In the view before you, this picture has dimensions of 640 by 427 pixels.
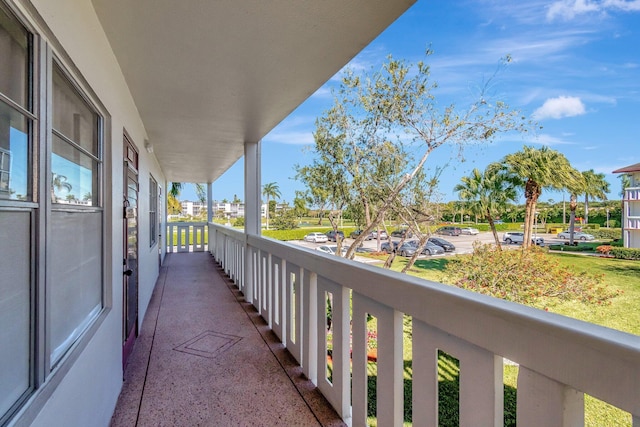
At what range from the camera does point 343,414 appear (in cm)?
208

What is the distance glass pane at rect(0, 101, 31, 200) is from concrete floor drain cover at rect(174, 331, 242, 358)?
2398mm

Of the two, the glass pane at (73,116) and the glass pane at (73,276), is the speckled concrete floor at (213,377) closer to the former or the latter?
the glass pane at (73,276)

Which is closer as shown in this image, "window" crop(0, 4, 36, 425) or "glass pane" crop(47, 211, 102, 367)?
"window" crop(0, 4, 36, 425)

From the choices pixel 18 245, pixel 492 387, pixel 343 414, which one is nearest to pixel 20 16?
pixel 18 245

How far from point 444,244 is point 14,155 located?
192 cm

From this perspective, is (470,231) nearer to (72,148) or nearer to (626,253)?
(626,253)

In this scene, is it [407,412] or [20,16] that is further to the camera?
[407,412]

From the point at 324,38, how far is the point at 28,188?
1645mm

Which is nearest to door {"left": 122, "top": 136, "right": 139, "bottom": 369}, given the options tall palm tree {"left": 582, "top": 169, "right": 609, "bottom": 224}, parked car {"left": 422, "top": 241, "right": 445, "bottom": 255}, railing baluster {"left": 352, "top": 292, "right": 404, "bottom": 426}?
railing baluster {"left": 352, "top": 292, "right": 404, "bottom": 426}

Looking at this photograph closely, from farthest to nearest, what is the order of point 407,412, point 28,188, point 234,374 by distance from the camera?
point 407,412
point 234,374
point 28,188

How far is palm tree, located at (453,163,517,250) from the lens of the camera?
4.66ft

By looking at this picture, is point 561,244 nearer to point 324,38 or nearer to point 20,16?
point 324,38

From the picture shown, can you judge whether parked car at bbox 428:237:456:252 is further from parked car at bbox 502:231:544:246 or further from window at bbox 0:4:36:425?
window at bbox 0:4:36:425

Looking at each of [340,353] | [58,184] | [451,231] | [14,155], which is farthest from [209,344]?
[14,155]
